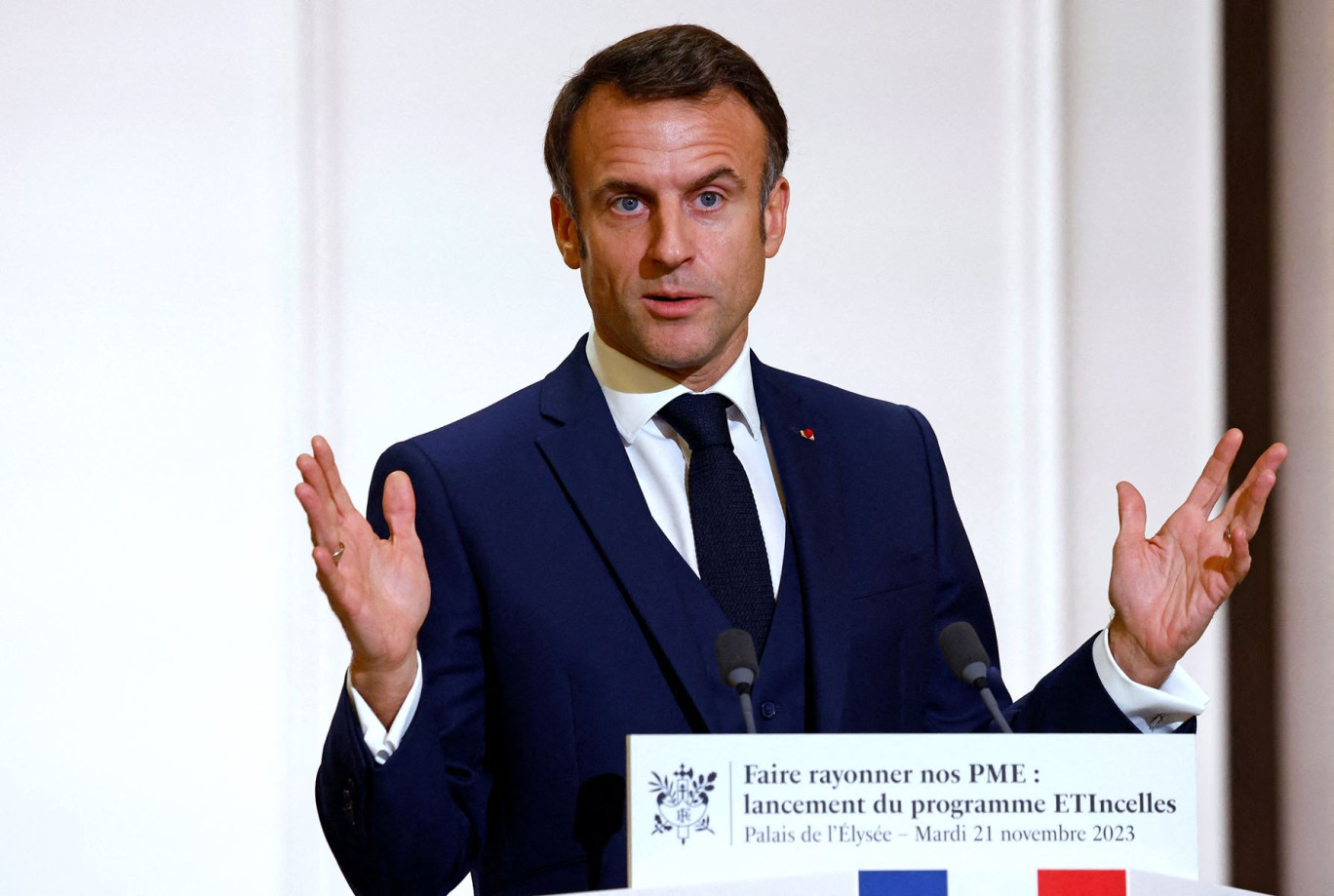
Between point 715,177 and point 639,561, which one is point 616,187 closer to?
point 715,177

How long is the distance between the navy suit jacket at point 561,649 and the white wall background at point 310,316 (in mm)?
1128

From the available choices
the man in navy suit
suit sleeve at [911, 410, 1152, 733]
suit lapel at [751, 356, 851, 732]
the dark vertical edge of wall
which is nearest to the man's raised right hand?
the man in navy suit

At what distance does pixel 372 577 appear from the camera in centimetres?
165

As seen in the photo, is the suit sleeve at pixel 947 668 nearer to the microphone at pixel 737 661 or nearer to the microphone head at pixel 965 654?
the microphone head at pixel 965 654

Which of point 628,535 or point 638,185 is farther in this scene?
point 638,185

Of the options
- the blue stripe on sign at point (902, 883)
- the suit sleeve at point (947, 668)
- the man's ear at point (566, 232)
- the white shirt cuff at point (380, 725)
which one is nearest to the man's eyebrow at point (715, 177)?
the man's ear at point (566, 232)

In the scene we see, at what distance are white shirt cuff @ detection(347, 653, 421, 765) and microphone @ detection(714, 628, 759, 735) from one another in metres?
0.38

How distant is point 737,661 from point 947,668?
727 millimetres

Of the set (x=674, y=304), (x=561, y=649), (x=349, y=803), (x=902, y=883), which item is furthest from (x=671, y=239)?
(x=902, y=883)

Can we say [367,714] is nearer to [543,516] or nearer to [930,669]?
[543,516]

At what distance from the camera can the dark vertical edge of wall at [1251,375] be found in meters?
3.56

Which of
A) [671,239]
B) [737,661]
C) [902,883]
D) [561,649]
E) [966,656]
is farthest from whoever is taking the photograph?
[671,239]

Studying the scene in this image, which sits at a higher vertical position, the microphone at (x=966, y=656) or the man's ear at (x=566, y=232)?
the man's ear at (x=566, y=232)

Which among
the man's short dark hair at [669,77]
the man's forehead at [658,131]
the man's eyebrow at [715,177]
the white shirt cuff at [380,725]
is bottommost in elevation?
the white shirt cuff at [380,725]
